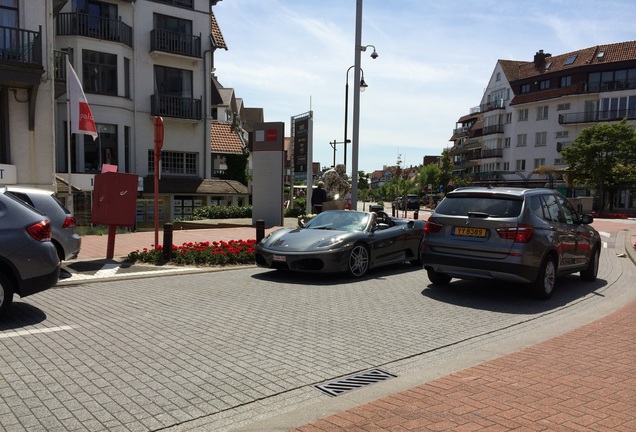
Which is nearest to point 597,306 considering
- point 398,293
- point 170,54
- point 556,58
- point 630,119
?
point 398,293

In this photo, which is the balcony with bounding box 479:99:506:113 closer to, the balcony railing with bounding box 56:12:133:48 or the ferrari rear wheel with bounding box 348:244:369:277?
the balcony railing with bounding box 56:12:133:48

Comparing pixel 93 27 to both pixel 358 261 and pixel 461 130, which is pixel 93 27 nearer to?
pixel 358 261

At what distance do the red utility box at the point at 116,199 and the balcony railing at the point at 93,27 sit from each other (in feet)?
60.1

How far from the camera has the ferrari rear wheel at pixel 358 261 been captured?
9.42 meters

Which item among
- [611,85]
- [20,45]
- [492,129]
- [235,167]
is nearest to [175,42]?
[235,167]

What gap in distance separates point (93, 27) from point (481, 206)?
24.6 meters

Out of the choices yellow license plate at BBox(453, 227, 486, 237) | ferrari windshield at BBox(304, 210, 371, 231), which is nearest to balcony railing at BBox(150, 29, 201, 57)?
ferrari windshield at BBox(304, 210, 371, 231)

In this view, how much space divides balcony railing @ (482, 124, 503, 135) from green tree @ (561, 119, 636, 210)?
22456 millimetres

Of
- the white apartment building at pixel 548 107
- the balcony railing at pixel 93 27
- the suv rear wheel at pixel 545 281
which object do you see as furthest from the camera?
the white apartment building at pixel 548 107

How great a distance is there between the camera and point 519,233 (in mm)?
7527

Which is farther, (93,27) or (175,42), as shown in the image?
(175,42)

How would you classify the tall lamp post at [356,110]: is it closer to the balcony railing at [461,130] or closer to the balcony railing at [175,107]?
the balcony railing at [175,107]

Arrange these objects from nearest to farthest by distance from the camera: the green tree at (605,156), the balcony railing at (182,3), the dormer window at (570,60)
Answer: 1. the balcony railing at (182,3)
2. the green tree at (605,156)
3. the dormer window at (570,60)

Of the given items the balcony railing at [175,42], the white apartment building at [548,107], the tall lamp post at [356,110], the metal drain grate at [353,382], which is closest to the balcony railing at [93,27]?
the balcony railing at [175,42]
